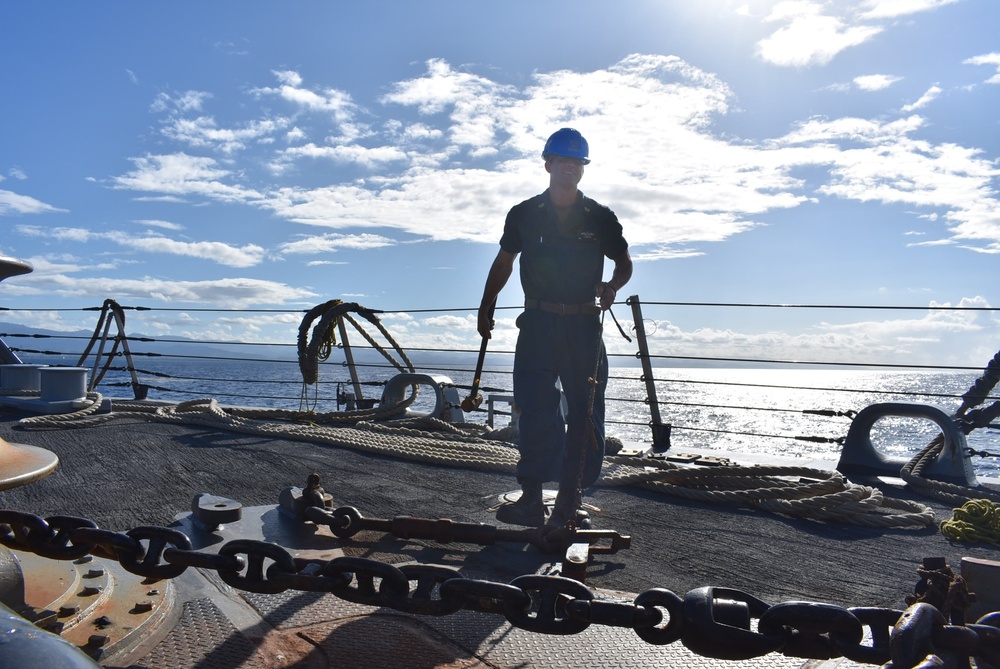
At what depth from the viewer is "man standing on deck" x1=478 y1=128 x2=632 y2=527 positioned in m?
3.04

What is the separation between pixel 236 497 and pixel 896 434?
156ft

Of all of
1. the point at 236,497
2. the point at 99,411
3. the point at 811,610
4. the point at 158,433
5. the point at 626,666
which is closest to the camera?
the point at 811,610

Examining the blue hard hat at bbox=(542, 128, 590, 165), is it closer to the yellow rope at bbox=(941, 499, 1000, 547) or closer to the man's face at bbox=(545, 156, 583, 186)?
the man's face at bbox=(545, 156, 583, 186)

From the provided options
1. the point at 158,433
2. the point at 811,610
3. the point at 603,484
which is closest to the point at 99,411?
the point at 158,433

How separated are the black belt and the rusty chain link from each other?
1.73 meters

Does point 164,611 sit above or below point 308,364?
below

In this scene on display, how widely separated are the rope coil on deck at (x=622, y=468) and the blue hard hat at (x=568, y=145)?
62.7 inches

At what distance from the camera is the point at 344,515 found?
2484mm

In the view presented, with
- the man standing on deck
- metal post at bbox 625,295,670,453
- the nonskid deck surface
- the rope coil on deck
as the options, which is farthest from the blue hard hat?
metal post at bbox 625,295,670,453

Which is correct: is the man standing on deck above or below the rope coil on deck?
above

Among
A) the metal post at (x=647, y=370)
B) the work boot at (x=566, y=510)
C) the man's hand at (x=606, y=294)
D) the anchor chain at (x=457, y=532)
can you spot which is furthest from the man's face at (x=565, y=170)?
the metal post at (x=647, y=370)

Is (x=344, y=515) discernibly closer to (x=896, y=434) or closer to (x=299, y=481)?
(x=299, y=481)

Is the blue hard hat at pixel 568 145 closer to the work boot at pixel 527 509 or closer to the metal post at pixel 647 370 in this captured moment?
the work boot at pixel 527 509

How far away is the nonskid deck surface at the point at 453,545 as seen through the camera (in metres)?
1.66
